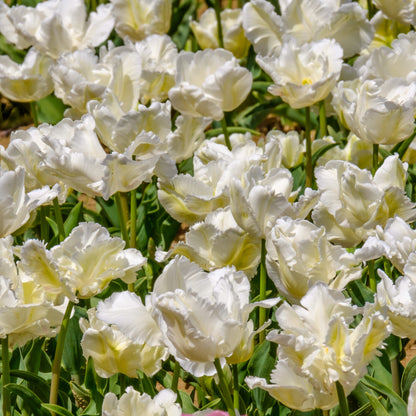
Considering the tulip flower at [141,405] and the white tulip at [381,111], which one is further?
the white tulip at [381,111]

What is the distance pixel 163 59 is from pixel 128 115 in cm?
72

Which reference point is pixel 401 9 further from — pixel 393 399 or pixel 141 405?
pixel 141 405

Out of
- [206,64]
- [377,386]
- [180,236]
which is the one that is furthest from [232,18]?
[377,386]

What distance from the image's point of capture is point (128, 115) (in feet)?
5.88

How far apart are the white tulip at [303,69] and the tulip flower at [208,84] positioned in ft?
0.28

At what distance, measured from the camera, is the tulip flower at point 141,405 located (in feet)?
4.00

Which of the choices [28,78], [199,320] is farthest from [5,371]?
[28,78]

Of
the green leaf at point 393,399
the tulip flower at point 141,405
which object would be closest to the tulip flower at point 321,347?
the tulip flower at point 141,405

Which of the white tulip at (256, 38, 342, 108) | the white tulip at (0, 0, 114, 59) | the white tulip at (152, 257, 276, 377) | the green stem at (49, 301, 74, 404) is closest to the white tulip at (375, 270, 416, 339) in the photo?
the white tulip at (152, 257, 276, 377)

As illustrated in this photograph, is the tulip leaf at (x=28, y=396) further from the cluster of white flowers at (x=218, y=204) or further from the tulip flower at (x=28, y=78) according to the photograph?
the tulip flower at (x=28, y=78)

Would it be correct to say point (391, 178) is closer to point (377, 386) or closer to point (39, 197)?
point (377, 386)

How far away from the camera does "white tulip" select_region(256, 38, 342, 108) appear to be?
208 cm

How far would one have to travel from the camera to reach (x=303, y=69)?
84.1 inches

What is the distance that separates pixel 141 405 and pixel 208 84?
1003mm
